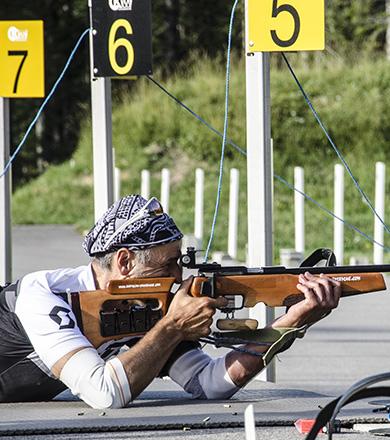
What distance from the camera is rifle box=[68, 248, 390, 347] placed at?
17.3 ft

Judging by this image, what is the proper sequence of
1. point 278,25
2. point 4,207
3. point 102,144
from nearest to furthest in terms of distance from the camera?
point 278,25 → point 102,144 → point 4,207

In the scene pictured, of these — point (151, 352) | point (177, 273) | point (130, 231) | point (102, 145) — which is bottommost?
point (151, 352)

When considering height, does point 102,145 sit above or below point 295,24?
below

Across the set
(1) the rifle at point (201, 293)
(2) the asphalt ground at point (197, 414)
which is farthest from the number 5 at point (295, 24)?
(1) the rifle at point (201, 293)

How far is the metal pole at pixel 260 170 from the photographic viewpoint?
745cm

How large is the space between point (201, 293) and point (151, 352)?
0.28 metres

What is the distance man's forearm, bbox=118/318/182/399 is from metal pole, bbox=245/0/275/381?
2255 millimetres

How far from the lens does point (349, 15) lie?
40.1 meters

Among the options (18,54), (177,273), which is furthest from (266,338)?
(18,54)

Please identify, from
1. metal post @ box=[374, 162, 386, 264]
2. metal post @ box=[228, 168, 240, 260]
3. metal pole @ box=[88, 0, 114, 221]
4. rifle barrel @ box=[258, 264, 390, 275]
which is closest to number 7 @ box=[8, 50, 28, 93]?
metal pole @ box=[88, 0, 114, 221]

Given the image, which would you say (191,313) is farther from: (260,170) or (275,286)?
(260,170)

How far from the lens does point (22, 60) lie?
9891 mm

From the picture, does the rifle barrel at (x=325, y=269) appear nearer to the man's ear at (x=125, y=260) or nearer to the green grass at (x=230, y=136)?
the man's ear at (x=125, y=260)

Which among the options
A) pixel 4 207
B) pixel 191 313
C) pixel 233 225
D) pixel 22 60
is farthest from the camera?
pixel 233 225
